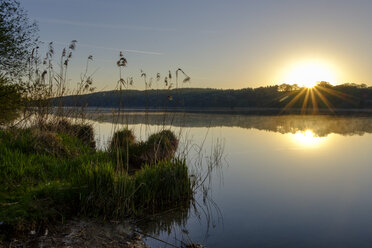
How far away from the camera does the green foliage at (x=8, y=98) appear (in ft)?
44.6

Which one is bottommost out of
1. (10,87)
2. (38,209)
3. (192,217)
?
(192,217)

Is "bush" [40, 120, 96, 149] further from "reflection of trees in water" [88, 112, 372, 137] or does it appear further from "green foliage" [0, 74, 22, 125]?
"green foliage" [0, 74, 22, 125]

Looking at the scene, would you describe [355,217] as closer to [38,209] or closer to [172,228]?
[172,228]

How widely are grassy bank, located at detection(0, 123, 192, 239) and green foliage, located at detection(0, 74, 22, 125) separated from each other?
955 centimetres

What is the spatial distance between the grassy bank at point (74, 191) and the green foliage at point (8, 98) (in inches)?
376

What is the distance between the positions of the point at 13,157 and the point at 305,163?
7019mm

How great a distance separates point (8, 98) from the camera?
45.1 feet

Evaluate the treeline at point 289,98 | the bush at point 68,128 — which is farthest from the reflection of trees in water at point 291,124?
the treeline at point 289,98

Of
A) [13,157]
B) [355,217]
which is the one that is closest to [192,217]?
[355,217]

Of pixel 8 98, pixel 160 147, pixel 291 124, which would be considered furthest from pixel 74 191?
pixel 291 124

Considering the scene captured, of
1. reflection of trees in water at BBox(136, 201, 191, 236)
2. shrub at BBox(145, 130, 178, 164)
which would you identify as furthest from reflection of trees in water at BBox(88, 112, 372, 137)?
reflection of trees in water at BBox(136, 201, 191, 236)

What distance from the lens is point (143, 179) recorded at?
14.8 feet

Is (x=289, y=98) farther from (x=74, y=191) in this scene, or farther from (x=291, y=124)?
(x=74, y=191)

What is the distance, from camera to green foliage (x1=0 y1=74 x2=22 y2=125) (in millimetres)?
13594
